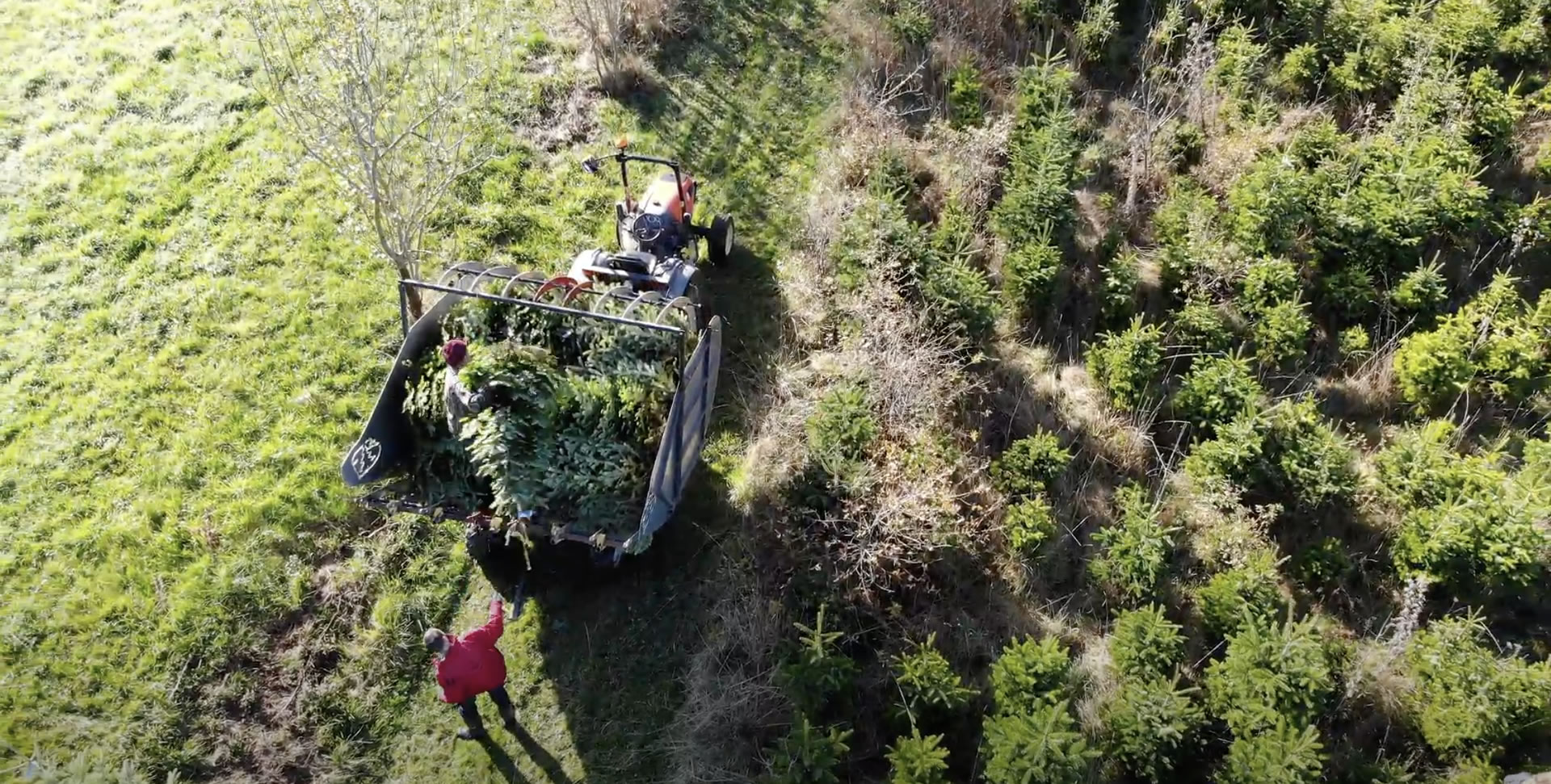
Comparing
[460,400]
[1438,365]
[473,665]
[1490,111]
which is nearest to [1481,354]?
[1438,365]

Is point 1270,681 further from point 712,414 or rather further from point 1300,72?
point 1300,72

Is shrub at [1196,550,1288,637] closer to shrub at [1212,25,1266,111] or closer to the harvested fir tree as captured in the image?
the harvested fir tree

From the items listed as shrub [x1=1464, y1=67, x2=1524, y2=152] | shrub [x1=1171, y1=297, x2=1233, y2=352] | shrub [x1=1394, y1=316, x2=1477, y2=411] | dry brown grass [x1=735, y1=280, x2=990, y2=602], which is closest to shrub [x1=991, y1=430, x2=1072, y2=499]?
dry brown grass [x1=735, y1=280, x2=990, y2=602]

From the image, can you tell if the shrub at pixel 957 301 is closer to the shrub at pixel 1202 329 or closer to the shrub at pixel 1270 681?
the shrub at pixel 1202 329

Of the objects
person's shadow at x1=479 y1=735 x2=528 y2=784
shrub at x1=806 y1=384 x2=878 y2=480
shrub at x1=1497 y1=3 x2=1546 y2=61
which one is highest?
shrub at x1=1497 y1=3 x2=1546 y2=61

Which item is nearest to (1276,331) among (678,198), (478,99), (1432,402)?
(1432,402)

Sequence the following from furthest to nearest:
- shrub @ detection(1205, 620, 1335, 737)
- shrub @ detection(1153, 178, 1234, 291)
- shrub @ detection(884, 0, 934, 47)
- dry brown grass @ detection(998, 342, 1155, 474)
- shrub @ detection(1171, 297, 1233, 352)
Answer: shrub @ detection(884, 0, 934, 47), shrub @ detection(1153, 178, 1234, 291), shrub @ detection(1171, 297, 1233, 352), dry brown grass @ detection(998, 342, 1155, 474), shrub @ detection(1205, 620, 1335, 737)
